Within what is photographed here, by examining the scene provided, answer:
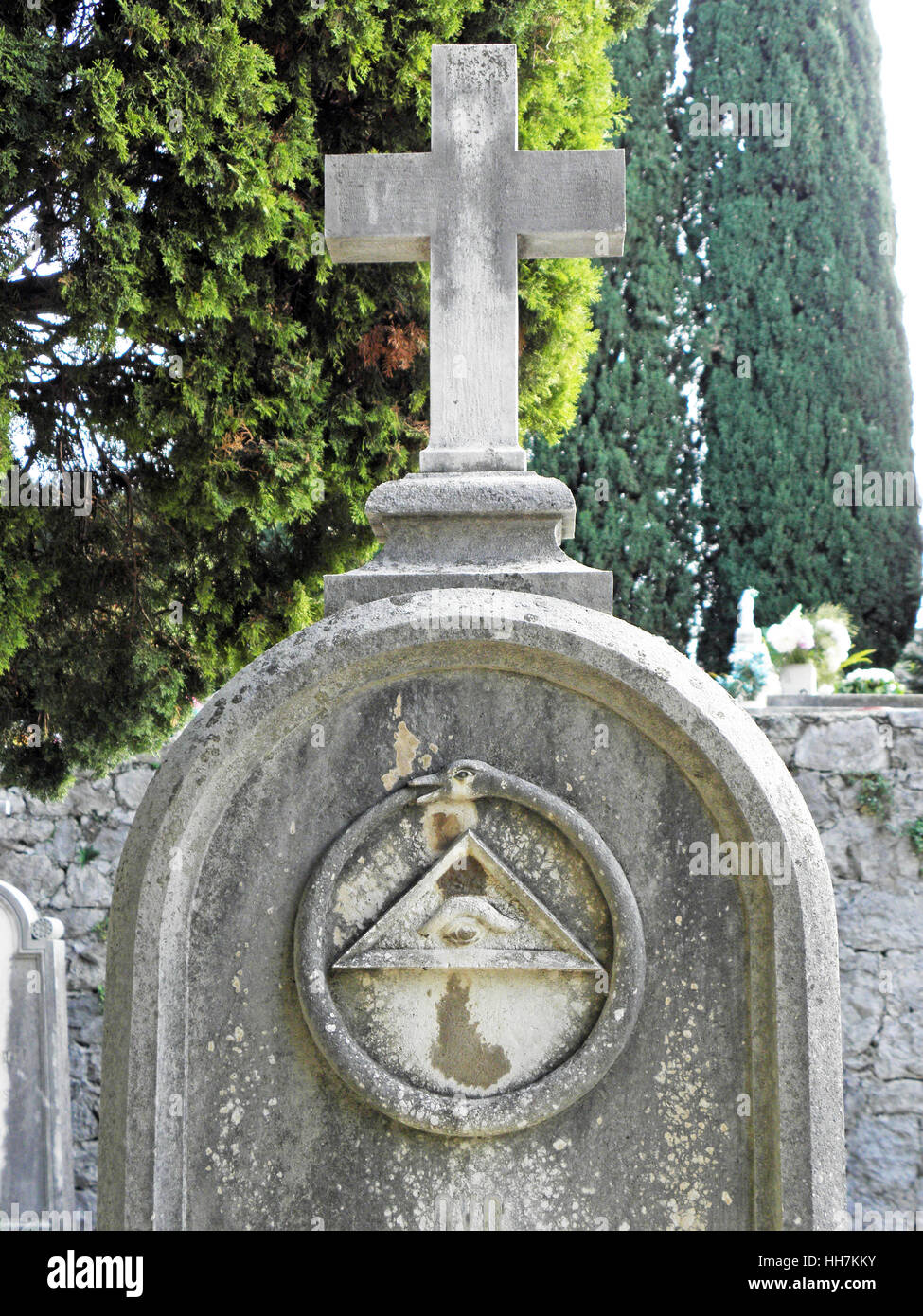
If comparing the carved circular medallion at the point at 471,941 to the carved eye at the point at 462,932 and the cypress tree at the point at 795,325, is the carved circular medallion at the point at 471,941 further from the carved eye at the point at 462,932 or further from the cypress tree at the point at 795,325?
the cypress tree at the point at 795,325

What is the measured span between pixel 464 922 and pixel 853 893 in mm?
4447

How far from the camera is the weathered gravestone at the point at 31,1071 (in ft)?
15.0

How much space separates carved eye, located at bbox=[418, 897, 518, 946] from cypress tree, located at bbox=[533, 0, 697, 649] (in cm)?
753

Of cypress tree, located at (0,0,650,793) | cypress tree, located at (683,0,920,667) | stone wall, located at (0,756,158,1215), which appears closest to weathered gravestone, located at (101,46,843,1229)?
cypress tree, located at (0,0,650,793)

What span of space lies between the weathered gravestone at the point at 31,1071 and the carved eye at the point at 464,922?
11.8 ft

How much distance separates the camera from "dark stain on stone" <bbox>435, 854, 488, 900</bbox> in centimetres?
187

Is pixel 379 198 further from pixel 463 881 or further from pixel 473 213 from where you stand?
pixel 463 881

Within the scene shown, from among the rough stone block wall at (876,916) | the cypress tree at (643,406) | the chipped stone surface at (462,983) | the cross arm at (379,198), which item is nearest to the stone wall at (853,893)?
the rough stone block wall at (876,916)

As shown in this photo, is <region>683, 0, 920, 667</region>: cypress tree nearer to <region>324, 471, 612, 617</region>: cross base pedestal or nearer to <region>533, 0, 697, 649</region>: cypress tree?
<region>533, 0, 697, 649</region>: cypress tree

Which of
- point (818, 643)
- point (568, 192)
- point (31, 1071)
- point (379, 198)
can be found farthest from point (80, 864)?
point (818, 643)

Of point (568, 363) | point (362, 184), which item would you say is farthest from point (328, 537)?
point (362, 184)

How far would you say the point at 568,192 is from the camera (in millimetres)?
2150

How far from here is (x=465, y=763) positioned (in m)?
1.85
